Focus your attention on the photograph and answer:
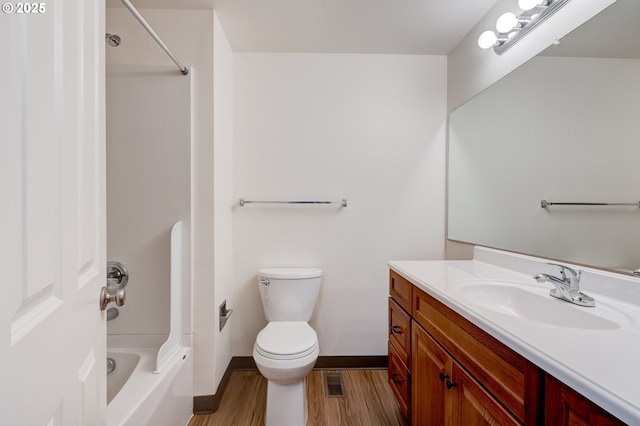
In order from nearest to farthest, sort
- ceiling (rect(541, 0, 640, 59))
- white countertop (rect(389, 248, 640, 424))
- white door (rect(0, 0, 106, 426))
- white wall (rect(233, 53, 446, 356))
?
white door (rect(0, 0, 106, 426))
white countertop (rect(389, 248, 640, 424))
ceiling (rect(541, 0, 640, 59))
white wall (rect(233, 53, 446, 356))

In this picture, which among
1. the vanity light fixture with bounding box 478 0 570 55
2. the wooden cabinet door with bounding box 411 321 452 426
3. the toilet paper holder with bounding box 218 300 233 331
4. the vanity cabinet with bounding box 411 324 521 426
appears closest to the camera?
the vanity cabinet with bounding box 411 324 521 426

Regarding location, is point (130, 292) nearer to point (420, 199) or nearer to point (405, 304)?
point (405, 304)

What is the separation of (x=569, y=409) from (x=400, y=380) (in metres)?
0.96

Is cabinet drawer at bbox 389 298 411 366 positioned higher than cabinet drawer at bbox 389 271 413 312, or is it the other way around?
cabinet drawer at bbox 389 271 413 312

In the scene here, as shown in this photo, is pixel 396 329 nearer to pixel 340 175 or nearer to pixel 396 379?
pixel 396 379

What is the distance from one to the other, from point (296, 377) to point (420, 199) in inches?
55.4

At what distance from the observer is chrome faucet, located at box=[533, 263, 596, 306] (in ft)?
2.92

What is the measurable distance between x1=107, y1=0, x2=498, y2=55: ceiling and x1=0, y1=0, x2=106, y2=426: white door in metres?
1.09

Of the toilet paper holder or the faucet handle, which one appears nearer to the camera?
the faucet handle

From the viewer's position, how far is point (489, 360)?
30.0 inches

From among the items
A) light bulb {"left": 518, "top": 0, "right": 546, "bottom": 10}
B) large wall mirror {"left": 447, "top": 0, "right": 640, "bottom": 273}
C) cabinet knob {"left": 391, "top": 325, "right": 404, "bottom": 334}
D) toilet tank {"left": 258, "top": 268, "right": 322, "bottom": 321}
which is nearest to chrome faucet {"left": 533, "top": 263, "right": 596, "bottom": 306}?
large wall mirror {"left": 447, "top": 0, "right": 640, "bottom": 273}

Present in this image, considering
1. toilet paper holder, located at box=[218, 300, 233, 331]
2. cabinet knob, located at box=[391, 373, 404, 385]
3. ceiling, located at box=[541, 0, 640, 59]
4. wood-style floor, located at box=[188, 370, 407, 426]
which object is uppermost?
ceiling, located at box=[541, 0, 640, 59]

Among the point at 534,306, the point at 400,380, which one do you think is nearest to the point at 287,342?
the point at 400,380

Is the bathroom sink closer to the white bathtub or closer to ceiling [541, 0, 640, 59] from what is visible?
ceiling [541, 0, 640, 59]
